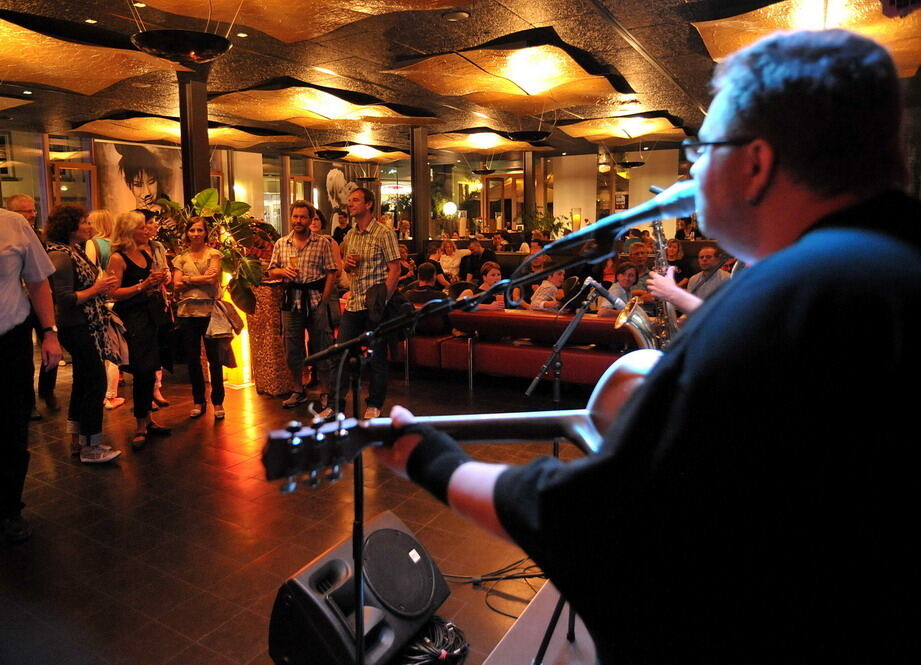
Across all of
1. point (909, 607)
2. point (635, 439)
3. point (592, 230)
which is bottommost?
point (909, 607)

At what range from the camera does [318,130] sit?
49.0 ft

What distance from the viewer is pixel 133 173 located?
51.4 ft

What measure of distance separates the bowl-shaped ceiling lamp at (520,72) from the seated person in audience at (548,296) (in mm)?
2527

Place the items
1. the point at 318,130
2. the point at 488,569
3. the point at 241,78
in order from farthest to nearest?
the point at 318,130 → the point at 241,78 → the point at 488,569

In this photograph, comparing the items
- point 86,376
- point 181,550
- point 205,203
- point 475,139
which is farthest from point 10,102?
point 181,550

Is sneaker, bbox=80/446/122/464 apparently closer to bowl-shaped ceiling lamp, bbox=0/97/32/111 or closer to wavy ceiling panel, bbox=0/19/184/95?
wavy ceiling panel, bbox=0/19/184/95

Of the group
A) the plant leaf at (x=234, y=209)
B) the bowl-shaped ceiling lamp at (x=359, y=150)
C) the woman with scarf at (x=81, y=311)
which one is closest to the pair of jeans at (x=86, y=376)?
the woman with scarf at (x=81, y=311)

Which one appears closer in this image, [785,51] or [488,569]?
[785,51]

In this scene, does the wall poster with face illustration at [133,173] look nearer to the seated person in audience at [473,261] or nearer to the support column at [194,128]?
the support column at [194,128]

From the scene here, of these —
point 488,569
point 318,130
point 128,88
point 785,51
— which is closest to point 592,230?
point 785,51

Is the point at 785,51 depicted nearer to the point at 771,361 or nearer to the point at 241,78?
the point at 771,361

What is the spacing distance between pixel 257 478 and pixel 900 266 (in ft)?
13.4

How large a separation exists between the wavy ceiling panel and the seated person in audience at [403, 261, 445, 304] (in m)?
3.49

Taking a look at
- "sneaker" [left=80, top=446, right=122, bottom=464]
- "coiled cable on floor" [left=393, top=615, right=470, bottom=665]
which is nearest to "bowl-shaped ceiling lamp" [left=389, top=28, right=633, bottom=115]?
"sneaker" [left=80, top=446, right=122, bottom=464]
